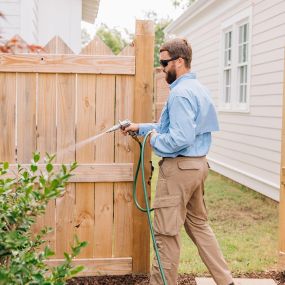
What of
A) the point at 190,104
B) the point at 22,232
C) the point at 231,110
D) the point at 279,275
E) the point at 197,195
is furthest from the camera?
the point at 231,110

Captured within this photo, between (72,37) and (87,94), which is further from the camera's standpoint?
(72,37)

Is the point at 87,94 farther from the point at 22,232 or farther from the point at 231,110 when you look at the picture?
the point at 231,110

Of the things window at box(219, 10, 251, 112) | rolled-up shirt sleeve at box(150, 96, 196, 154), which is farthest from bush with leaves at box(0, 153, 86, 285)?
window at box(219, 10, 251, 112)

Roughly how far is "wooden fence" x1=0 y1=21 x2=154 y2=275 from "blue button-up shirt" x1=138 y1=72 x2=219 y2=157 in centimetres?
53

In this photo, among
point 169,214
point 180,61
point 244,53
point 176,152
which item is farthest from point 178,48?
point 244,53

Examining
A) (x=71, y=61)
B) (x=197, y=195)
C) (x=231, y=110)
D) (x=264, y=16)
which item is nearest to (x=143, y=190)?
(x=197, y=195)

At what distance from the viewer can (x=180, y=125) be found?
3.71 metres

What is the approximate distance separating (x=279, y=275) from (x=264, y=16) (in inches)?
210

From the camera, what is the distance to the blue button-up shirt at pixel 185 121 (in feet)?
12.2

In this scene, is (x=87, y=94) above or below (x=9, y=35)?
below

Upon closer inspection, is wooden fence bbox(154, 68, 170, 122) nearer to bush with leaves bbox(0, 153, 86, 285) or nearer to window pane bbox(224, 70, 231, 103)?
window pane bbox(224, 70, 231, 103)

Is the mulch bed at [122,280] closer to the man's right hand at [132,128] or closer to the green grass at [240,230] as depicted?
the green grass at [240,230]

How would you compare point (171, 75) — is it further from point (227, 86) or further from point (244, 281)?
point (227, 86)

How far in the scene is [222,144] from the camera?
12078 millimetres
